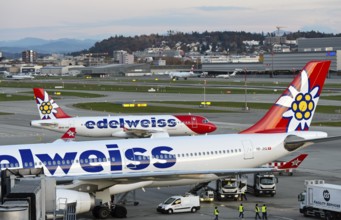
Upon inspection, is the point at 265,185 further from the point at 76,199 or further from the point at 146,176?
the point at 76,199

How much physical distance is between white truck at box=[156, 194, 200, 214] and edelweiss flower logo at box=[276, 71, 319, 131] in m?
9.49

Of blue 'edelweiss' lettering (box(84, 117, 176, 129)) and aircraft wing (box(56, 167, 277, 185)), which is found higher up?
aircraft wing (box(56, 167, 277, 185))

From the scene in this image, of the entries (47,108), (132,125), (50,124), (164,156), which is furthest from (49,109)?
→ (164,156)

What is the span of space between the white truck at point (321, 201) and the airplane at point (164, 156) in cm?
420

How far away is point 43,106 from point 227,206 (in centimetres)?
4129

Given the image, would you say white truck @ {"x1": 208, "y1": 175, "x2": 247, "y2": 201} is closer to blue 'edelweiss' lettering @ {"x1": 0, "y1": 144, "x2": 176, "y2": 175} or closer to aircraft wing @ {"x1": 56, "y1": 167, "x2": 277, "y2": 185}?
blue 'edelweiss' lettering @ {"x1": 0, "y1": 144, "x2": 176, "y2": 175}

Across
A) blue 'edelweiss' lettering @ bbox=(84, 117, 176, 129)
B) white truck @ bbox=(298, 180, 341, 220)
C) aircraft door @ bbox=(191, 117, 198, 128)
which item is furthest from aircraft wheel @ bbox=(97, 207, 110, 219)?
aircraft door @ bbox=(191, 117, 198, 128)

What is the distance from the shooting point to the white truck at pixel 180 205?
3812cm

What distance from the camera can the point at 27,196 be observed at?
17859mm

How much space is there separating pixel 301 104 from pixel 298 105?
8.0 inches

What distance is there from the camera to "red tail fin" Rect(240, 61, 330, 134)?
146 ft

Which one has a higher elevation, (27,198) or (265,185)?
(27,198)

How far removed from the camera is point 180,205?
3825cm

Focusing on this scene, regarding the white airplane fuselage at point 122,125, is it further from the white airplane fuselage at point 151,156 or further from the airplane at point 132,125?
the white airplane fuselage at point 151,156
